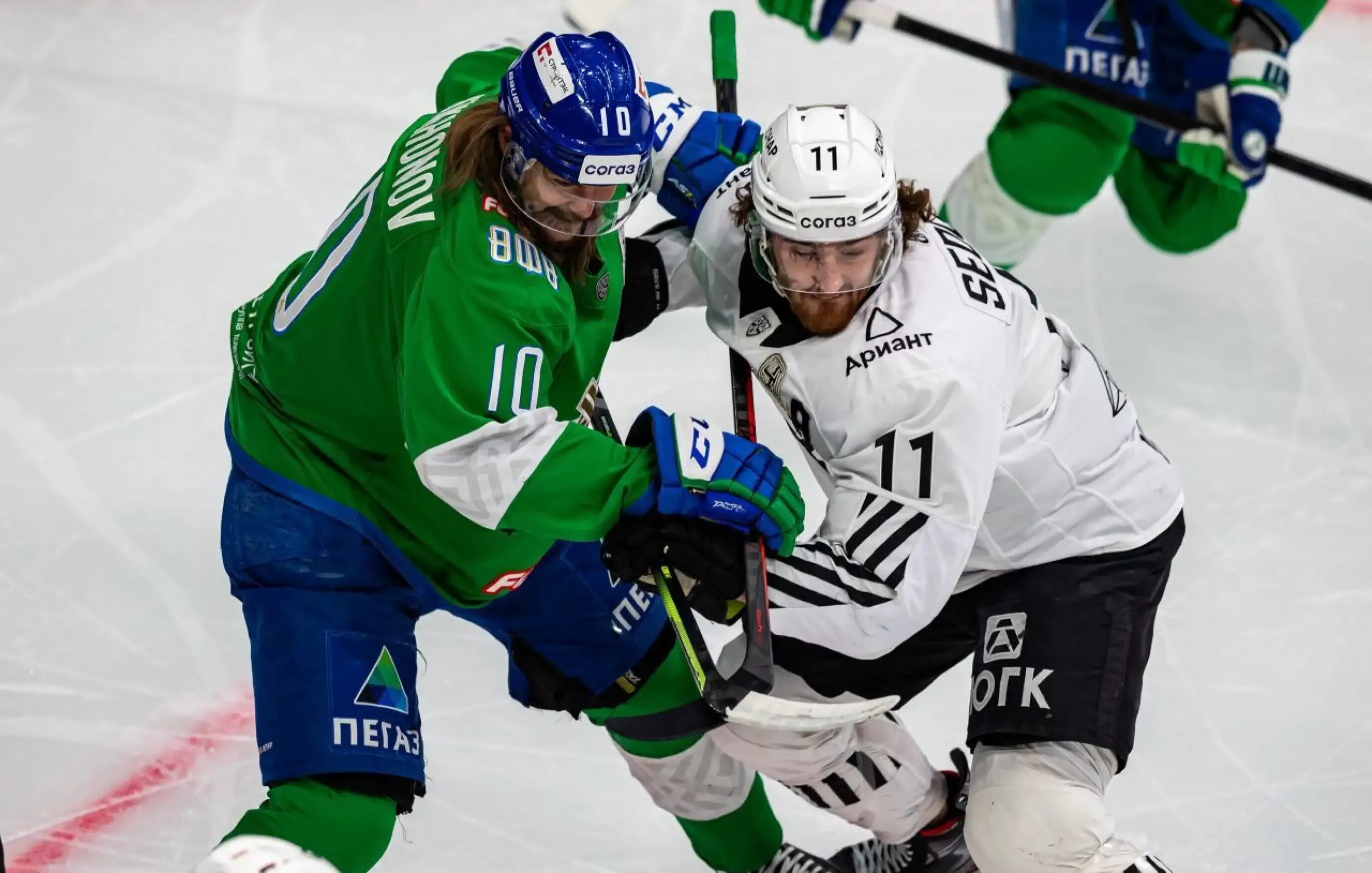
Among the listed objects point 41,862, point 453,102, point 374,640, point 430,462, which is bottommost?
point 41,862

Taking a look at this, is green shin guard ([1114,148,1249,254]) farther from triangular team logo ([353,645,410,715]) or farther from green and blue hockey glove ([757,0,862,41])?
triangular team logo ([353,645,410,715])

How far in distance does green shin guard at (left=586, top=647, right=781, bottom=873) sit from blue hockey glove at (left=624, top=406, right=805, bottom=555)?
0.47 m

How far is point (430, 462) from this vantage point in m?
2.09

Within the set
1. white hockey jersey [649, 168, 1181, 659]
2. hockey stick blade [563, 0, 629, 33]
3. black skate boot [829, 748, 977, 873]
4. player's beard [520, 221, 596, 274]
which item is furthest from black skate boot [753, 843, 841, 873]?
hockey stick blade [563, 0, 629, 33]

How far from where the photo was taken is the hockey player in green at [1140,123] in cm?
373

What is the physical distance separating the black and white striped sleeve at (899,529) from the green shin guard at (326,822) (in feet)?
1.93

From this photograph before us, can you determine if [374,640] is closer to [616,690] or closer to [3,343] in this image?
[616,690]

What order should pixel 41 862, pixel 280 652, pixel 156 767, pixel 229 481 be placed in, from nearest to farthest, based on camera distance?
pixel 280 652 → pixel 229 481 → pixel 41 862 → pixel 156 767

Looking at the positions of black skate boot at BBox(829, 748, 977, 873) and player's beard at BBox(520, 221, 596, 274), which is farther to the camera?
black skate boot at BBox(829, 748, 977, 873)

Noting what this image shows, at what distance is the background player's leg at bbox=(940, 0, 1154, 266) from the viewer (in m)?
3.81

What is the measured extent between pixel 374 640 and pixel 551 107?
783mm

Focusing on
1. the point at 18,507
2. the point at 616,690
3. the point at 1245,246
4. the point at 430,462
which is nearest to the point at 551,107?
the point at 430,462

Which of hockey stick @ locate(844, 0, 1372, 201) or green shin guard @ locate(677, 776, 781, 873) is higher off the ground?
hockey stick @ locate(844, 0, 1372, 201)

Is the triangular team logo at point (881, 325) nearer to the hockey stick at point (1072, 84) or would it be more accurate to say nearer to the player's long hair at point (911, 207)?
the player's long hair at point (911, 207)
